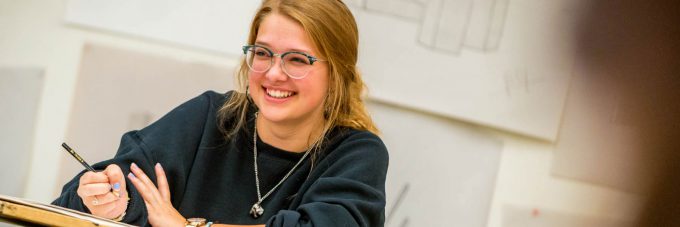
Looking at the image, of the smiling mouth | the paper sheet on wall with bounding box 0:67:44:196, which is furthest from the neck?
the paper sheet on wall with bounding box 0:67:44:196

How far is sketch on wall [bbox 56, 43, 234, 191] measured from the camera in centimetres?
277

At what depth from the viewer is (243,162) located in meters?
2.00

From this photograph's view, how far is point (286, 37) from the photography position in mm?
1805

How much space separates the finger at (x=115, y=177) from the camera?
172cm

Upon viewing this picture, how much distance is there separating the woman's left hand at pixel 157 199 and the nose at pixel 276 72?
343 mm

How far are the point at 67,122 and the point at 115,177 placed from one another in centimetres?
118

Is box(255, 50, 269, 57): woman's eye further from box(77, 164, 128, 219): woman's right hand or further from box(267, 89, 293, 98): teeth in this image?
box(77, 164, 128, 219): woman's right hand

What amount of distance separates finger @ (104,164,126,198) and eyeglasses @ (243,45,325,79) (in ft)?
1.28

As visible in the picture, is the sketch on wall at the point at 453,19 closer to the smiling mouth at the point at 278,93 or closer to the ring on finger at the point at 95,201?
the smiling mouth at the point at 278,93

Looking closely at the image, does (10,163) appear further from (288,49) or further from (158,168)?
(288,49)

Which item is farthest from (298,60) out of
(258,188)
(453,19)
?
(453,19)

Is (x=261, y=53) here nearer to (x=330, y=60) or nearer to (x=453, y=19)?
(x=330, y=60)

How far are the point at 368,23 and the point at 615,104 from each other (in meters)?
0.88

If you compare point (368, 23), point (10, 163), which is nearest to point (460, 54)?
point (368, 23)
